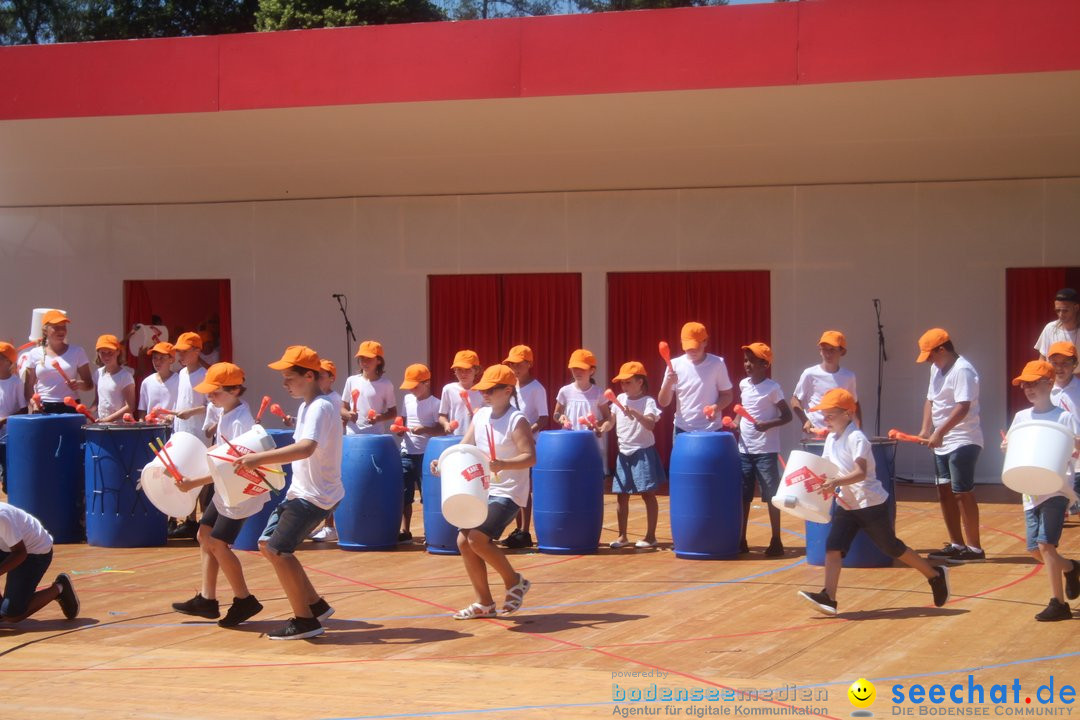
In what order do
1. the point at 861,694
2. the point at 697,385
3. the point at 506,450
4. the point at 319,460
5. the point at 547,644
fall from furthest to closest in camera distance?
the point at 697,385
the point at 506,450
the point at 319,460
the point at 547,644
the point at 861,694

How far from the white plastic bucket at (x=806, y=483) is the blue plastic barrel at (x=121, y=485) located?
5619 mm

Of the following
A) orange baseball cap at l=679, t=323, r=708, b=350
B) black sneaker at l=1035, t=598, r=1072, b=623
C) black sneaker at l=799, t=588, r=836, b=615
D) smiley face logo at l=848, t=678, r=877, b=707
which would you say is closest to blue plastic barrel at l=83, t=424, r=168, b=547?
orange baseball cap at l=679, t=323, r=708, b=350

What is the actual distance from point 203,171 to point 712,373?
23.4 feet

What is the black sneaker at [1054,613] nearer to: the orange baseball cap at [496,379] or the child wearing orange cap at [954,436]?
the child wearing orange cap at [954,436]

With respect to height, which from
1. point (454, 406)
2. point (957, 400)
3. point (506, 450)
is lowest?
point (506, 450)

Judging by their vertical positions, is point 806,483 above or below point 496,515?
above

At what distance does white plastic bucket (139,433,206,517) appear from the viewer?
803cm

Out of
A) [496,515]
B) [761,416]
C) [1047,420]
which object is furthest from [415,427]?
[1047,420]

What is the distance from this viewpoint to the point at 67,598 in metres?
8.21

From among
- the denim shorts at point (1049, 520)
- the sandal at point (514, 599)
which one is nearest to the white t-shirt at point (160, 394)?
the sandal at point (514, 599)

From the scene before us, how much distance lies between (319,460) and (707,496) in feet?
11.8

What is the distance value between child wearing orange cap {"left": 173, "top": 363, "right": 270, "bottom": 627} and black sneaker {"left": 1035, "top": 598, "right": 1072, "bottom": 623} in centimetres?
473

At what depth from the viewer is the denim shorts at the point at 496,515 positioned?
26.1ft

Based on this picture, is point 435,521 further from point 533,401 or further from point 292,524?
point 292,524
